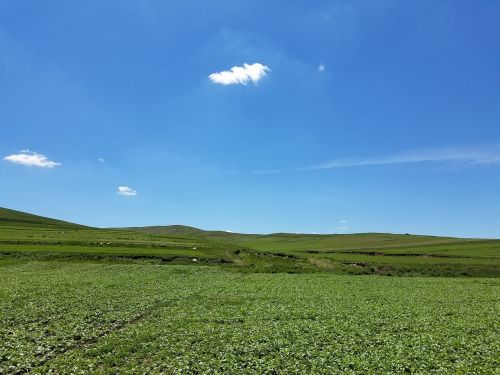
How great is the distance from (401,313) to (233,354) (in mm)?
18982

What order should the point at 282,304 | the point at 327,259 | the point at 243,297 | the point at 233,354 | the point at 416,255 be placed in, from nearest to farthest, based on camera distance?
1. the point at 233,354
2. the point at 282,304
3. the point at 243,297
4. the point at 327,259
5. the point at 416,255

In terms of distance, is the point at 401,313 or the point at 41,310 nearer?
the point at 41,310

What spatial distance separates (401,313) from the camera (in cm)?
3503

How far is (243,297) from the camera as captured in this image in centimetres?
4284

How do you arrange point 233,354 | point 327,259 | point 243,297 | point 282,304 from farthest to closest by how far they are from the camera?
point 327,259 → point 243,297 → point 282,304 → point 233,354

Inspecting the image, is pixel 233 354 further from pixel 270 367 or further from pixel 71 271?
pixel 71 271

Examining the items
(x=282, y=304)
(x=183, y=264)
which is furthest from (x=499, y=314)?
(x=183, y=264)

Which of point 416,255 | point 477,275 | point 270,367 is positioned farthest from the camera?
point 416,255

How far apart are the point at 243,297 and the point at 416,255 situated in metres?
77.5

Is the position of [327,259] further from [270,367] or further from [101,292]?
[270,367]

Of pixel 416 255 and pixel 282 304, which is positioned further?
pixel 416 255

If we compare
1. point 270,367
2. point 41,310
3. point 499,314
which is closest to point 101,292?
point 41,310

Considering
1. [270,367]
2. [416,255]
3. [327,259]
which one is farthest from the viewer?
[416,255]

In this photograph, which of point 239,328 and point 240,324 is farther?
point 240,324
